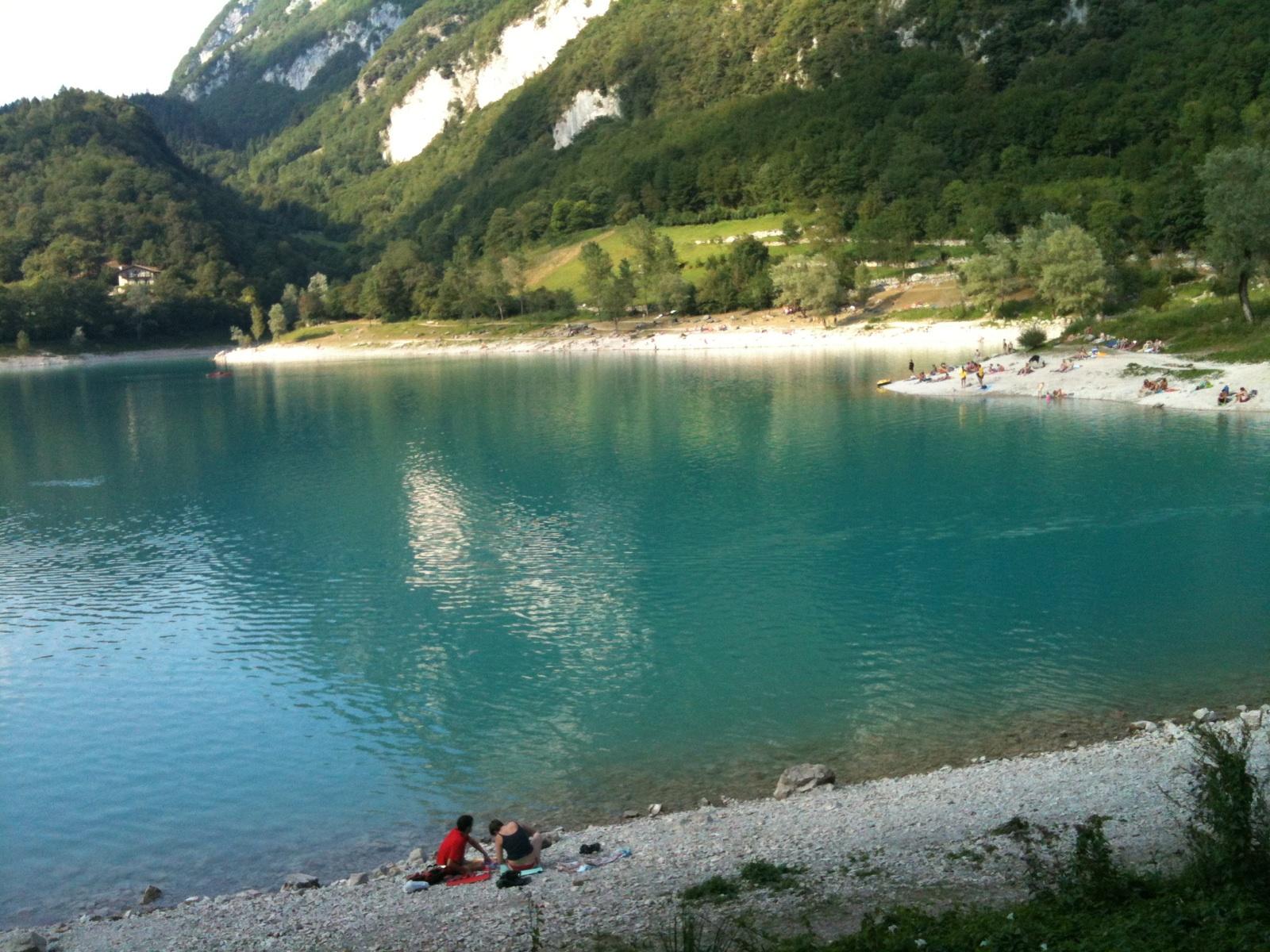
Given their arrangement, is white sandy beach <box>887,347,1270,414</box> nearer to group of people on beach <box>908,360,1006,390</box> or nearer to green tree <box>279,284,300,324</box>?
group of people on beach <box>908,360,1006,390</box>

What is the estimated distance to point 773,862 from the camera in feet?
35.8

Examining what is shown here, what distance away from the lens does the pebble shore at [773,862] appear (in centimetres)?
964

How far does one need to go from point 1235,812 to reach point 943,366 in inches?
2186

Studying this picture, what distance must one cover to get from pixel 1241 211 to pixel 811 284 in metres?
48.2

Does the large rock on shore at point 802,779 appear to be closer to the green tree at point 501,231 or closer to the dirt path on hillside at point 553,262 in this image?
the dirt path on hillside at point 553,262

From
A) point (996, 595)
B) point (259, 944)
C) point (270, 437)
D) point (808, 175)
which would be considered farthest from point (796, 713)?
point (808, 175)

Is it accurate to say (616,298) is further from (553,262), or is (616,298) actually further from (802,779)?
(802,779)

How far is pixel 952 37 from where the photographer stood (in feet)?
594

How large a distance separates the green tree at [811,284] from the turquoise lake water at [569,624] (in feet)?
167

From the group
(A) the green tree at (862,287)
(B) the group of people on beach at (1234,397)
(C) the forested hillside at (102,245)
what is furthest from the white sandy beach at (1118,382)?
(C) the forested hillside at (102,245)

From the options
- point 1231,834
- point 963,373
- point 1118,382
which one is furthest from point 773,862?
point 963,373

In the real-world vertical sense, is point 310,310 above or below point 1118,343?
above

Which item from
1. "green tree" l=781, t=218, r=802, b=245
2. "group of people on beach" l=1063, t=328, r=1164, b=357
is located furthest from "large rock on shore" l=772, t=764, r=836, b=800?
"green tree" l=781, t=218, r=802, b=245

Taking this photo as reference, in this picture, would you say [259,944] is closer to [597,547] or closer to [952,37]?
[597,547]
